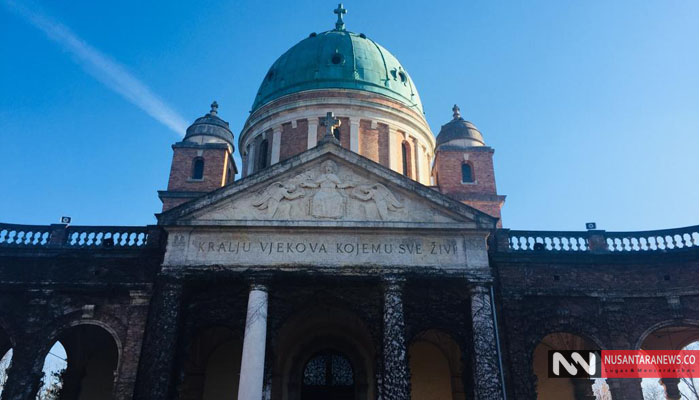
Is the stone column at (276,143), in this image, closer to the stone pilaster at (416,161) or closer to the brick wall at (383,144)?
the brick wall at (383,144)

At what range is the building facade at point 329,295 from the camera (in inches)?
632

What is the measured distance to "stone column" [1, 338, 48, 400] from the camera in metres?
16.6

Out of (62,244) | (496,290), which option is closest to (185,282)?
(62,244)

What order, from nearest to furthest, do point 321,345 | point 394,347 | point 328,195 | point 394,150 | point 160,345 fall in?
point 160,345, point 394,347, point 328,195, point 321,345, point 394,150

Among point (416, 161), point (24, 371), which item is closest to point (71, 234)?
point (24, 371)

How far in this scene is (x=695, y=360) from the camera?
20.1m

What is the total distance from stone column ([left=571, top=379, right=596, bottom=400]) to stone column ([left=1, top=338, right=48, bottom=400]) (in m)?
18.8

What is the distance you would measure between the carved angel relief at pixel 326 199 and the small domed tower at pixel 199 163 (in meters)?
7.43

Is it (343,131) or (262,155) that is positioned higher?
(343,131)

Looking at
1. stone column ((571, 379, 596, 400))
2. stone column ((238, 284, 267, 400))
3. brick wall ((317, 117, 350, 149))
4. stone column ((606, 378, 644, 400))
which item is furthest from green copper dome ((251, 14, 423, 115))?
stone column ((606, 378, 644, 400))

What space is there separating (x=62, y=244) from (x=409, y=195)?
40.6 feet

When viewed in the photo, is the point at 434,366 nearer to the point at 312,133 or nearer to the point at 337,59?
the point at 312,133

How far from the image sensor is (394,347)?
1538cm

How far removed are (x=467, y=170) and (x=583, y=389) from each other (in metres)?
10.1
